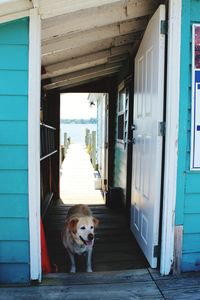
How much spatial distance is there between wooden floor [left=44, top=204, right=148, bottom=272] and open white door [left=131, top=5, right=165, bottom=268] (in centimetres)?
13

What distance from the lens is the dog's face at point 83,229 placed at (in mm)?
2559

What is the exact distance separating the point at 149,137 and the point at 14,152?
45.0 inches

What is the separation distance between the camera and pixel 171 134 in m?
2.35

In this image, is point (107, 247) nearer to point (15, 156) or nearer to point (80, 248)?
point (80, 248)

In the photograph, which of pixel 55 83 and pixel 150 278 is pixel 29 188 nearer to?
pixel 150 278

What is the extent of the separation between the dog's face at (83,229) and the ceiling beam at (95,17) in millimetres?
1562

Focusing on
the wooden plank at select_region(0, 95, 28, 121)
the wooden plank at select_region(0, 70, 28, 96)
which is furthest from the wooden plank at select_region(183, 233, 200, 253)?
the wooden plank at select_region(0, 70, 28, 96)

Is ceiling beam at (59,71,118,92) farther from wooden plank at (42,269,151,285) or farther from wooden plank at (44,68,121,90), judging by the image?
wooden plank at (42,269,151,285)

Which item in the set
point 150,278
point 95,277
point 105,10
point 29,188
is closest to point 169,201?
point 150,278

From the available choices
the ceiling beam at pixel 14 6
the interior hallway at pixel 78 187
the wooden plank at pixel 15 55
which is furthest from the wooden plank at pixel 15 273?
the interior hallway at pixel 78 187

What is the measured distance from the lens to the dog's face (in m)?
2.56

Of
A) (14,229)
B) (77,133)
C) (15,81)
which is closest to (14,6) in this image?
(15,81)

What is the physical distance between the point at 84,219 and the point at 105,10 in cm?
171

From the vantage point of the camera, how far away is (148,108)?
2.77m
